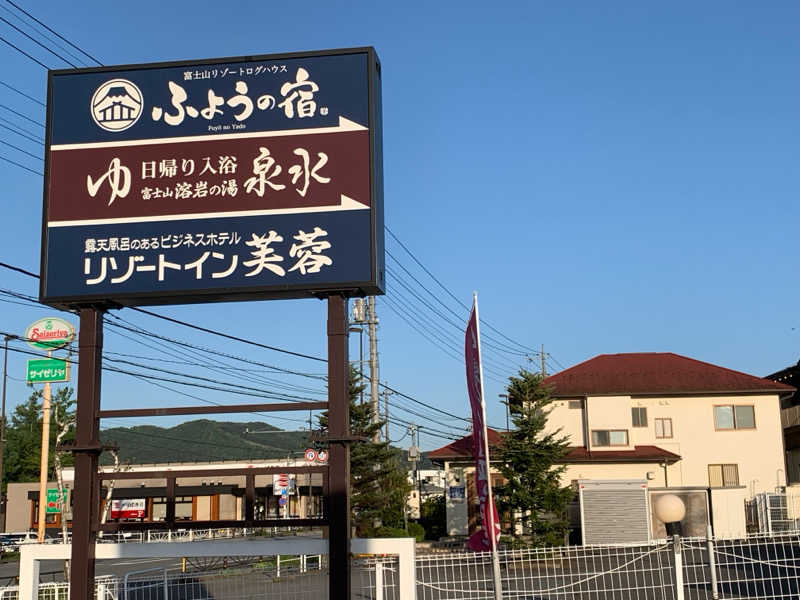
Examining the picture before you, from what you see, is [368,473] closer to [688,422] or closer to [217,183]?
[688,422]

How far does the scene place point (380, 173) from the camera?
478 inches

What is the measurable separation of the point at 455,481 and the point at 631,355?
44.3 ft

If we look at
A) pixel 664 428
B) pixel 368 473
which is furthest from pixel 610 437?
pixel 368 473

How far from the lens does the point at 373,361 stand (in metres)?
47.3

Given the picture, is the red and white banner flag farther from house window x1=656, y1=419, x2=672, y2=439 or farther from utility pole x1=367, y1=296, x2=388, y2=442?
house window x1=656, y1=419, x2=672, y2=439

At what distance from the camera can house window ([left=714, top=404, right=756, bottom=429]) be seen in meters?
46.9

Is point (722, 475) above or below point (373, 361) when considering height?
below

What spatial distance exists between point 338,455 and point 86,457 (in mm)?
3506

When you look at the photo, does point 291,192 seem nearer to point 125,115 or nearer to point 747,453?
point 125,115

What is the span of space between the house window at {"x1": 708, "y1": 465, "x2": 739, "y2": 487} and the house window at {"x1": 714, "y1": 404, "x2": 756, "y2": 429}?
2188mm

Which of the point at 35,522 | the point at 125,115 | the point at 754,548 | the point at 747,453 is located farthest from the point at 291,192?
the point at 35,522

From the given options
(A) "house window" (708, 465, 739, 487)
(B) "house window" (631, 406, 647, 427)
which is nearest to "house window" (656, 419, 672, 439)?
(B) "house window" (631, 406, 647, 427)

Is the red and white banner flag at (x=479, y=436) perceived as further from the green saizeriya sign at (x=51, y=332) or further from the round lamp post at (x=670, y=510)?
the green saizeriya sign at (x=51, y=332)

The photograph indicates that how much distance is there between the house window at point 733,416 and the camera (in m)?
46.9
